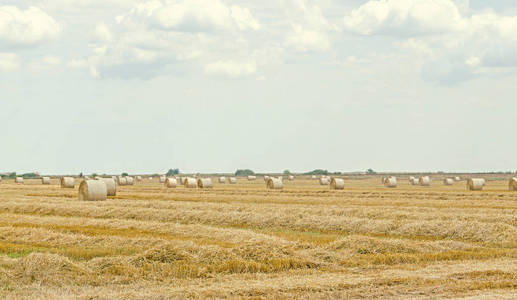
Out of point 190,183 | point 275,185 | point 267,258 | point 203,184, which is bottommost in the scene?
point 267,258

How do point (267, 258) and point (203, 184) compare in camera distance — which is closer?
point (267, 258)

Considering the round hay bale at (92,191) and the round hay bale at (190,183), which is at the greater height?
the round hay bale at (190,183)

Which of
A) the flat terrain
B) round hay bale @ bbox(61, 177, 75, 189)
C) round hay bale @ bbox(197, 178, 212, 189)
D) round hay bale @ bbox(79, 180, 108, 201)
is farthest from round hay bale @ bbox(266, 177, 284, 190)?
the flat terrain

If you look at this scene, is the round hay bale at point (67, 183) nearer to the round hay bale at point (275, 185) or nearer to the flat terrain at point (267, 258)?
the round hay bale at point (275, 185)

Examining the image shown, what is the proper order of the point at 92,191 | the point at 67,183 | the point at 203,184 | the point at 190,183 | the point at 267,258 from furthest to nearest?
the point at 67,183 < the point at 190,183 < the point at 203,184 < the point at 92,191 < the point at 267,258

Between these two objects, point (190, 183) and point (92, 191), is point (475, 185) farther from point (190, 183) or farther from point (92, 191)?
point (92, 191)

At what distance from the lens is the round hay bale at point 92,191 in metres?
39.2

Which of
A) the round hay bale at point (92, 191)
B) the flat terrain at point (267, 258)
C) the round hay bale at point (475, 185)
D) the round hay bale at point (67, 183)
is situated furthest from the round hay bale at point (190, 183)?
the flat terrain at point (267, 258)

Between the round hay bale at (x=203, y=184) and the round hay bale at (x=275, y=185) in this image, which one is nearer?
the round hay bale at (x=275, y=185)

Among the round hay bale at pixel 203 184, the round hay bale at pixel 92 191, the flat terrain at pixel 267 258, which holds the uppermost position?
the round hay bale at pixel 203 184

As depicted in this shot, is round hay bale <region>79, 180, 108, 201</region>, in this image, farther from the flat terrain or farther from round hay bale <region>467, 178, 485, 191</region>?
round hay bale <region>467, 178, 485, 191</region>


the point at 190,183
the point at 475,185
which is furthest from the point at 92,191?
the point at 475,185

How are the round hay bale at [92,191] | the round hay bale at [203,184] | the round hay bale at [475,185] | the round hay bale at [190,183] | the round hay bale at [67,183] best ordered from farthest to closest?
the round hay bale at [67,183] < the round hay bale at [190,183] < the round hay bale at [203,184] < the round hay bale at [475,185] < the round hay bale at [92,191]

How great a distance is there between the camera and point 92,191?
3931 centimetres
